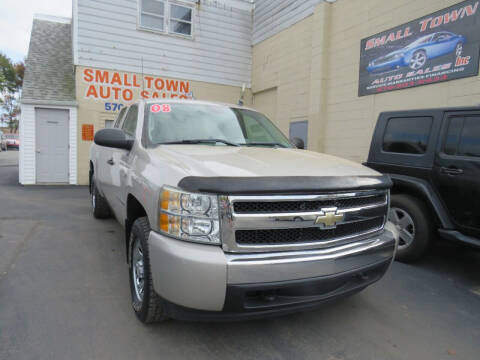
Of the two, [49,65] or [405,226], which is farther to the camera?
[49,65]

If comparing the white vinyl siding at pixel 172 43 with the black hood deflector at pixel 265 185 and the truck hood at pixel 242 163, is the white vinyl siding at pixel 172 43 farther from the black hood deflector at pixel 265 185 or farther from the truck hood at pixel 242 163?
the black hood deflector at pixel 265 185

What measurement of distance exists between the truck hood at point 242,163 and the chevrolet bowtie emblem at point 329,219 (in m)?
0.28

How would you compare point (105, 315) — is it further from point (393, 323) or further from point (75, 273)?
point (393, 323)

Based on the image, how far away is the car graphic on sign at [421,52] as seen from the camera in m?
6.32

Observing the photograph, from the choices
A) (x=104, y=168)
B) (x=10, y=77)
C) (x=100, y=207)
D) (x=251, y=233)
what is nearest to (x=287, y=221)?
(x=251, y=233)

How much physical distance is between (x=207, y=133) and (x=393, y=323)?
2.34 meters

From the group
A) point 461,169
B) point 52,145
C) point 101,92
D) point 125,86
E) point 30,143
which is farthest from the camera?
point 125,86

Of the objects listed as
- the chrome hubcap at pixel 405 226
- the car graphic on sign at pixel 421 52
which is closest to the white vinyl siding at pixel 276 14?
the car graphic on sign at pixel 421 52

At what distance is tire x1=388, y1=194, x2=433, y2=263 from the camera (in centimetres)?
396

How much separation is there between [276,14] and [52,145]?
331 inches

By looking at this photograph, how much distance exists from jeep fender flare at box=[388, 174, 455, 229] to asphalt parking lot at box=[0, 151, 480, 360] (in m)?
0.67

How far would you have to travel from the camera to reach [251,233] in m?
2.04

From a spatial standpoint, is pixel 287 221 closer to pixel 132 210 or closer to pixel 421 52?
pixel 132 210

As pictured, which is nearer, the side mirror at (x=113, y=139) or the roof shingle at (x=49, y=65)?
the side mirror at (x=113, y=139)
